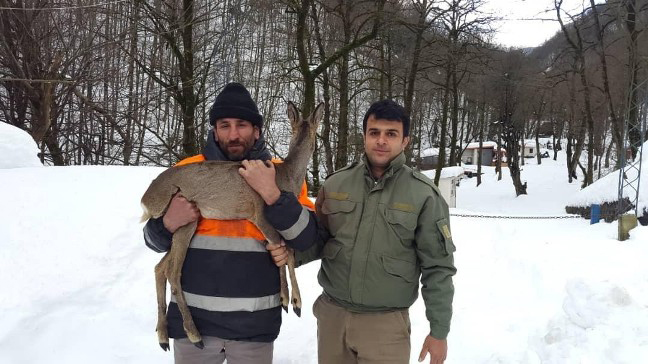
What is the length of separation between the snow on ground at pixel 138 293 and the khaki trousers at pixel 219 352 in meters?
1.67

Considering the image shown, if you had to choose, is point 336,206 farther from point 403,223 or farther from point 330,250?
point 403,223

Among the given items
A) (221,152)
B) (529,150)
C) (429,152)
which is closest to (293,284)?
(221,152)

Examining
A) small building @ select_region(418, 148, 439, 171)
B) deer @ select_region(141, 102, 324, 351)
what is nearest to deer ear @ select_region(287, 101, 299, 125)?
deer @ select_region(141, 102, 324, 351)

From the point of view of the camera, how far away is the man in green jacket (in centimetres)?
238

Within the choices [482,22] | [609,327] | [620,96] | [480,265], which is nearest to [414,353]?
[609,327]

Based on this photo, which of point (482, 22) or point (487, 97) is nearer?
point (482, 22)

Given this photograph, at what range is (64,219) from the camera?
5.28m

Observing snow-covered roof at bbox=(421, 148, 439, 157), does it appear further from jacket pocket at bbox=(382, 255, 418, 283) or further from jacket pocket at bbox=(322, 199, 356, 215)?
jacket pocket at bbox=(382, 255, 418, 283)

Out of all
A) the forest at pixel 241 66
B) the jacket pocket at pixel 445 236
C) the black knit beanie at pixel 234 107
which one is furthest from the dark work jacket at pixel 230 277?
the forest at pixel 241 66

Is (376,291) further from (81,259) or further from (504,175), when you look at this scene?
(504,175)

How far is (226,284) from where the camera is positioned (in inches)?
88.0

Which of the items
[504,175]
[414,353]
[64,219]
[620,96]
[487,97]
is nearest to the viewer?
[414,353]

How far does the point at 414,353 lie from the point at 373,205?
228 cm

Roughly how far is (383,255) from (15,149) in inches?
287
